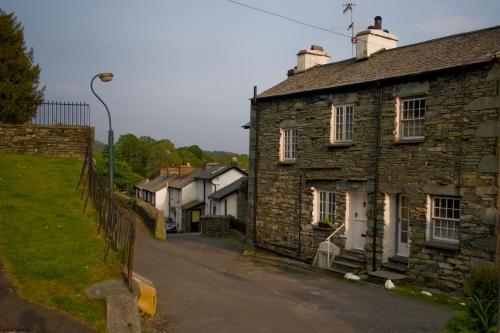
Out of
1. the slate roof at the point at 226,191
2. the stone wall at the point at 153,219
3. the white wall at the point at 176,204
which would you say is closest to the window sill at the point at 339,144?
the stone wall at the point at 153,219

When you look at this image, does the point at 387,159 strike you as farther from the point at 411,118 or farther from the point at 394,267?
the point at 394,267

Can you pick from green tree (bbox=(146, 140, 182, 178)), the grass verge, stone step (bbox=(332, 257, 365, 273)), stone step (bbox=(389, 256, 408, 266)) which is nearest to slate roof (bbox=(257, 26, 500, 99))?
stone step (bbox=(389, 256, 408, 266))

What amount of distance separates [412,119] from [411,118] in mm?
110

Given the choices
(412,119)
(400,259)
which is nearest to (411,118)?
(412,119)

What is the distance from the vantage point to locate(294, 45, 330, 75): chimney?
23.2 m

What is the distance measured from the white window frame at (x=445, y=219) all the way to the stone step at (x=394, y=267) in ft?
4.57

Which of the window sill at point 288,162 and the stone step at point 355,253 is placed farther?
the window sill at point 288,162

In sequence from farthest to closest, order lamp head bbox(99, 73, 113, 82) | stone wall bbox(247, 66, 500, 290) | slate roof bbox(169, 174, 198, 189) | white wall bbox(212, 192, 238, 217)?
slate roof bbox(169, 174, 198, 189) < white wall bbox(212, 192, 238, 217) < lamp head bbox(99, 73, 113, 82) < stone wall bbox(247, 66, 500, 290)

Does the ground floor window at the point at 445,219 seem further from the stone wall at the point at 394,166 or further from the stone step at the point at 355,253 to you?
the stone step at the point at 355,253

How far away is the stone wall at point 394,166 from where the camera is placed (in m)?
13.4

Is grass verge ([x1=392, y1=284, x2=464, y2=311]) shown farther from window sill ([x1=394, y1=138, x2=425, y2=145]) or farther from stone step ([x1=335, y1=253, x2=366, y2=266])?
window sill ([x1=394, y1=138, x2=425, y2=145])

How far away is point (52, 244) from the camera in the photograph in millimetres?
11672

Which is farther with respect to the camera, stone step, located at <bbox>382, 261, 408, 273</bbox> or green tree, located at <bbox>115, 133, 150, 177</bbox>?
green tree, located at <bbox>115, 133, 150, 177</bbox>

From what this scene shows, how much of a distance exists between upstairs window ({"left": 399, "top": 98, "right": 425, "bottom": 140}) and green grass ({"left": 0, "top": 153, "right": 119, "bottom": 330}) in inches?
392
